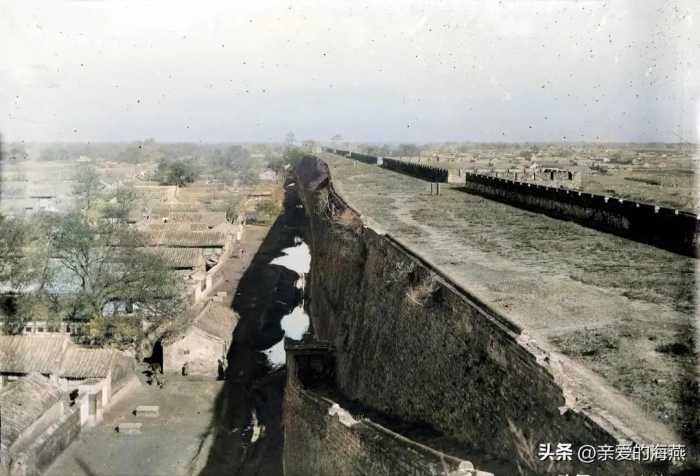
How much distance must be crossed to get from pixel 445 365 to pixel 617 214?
8131mm

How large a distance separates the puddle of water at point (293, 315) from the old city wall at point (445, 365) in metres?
3.72

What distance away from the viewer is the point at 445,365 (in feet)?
25.4

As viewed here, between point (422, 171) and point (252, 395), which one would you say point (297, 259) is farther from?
point (252, 395)

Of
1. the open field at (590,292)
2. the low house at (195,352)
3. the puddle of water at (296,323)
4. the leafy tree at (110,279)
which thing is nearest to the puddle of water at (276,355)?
the puddle of water at (296,323)

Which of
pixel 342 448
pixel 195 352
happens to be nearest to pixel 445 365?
pixel 342 448

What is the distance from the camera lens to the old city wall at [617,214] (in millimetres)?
11695

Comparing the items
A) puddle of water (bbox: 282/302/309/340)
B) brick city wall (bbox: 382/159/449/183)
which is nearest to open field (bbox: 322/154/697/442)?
puddle of water (bbox: 282/302/309/340)

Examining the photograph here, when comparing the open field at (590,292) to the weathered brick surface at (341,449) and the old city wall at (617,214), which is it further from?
the weathered brick surface at (341,449)

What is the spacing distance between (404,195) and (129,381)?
43.4 ft

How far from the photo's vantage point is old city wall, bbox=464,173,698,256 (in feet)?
38.4

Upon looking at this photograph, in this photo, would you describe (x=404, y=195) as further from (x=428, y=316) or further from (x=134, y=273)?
(x=428, y=316)

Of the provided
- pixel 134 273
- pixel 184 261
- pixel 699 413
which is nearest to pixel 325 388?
pixel 699 413

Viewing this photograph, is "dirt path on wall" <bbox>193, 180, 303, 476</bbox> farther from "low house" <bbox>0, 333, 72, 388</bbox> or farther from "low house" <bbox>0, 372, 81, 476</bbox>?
"low house" <bbox>0, 333, 72, 388</bbox>

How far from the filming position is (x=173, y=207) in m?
39.6
